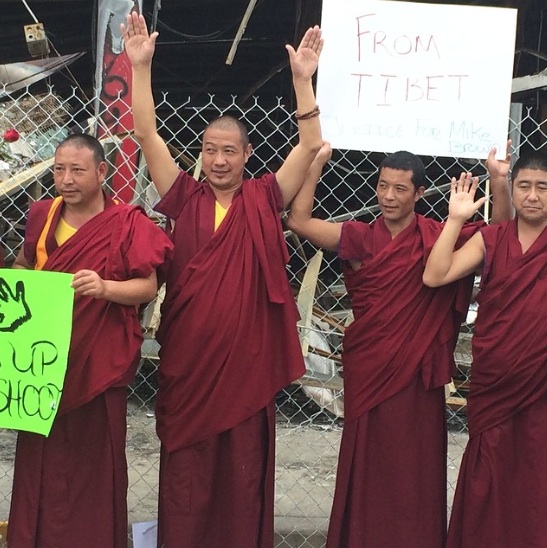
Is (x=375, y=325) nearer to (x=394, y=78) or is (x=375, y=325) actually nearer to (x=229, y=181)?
(x=229, y=181)

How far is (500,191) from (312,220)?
730mm

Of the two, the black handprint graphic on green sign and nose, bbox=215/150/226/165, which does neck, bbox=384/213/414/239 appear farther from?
the black handprint graphic on green sign

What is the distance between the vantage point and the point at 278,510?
3699mm

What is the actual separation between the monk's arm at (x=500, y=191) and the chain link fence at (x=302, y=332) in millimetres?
832

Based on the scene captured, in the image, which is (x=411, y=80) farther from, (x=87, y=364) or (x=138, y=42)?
(x=87, y=364)

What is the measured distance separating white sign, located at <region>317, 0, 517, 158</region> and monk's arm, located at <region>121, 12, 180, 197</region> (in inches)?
28.2

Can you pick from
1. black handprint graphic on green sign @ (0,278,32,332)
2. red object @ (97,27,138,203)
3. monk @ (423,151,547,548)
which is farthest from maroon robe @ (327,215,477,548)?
red object @ (97,27,138,203)

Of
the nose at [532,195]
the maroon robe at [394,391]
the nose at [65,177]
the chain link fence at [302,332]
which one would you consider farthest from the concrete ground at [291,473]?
the nose at [532,195]

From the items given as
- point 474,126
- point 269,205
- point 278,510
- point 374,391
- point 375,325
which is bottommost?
point 278,510

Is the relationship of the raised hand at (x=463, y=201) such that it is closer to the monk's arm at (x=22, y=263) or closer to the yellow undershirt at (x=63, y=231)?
the yellow undershirt at (x=63, y=231)

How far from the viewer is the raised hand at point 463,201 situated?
2.58 m

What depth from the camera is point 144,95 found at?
2.58 metres

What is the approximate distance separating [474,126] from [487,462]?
1351 millimetres

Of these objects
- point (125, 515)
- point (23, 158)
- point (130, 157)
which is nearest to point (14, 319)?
point (125, 515)
